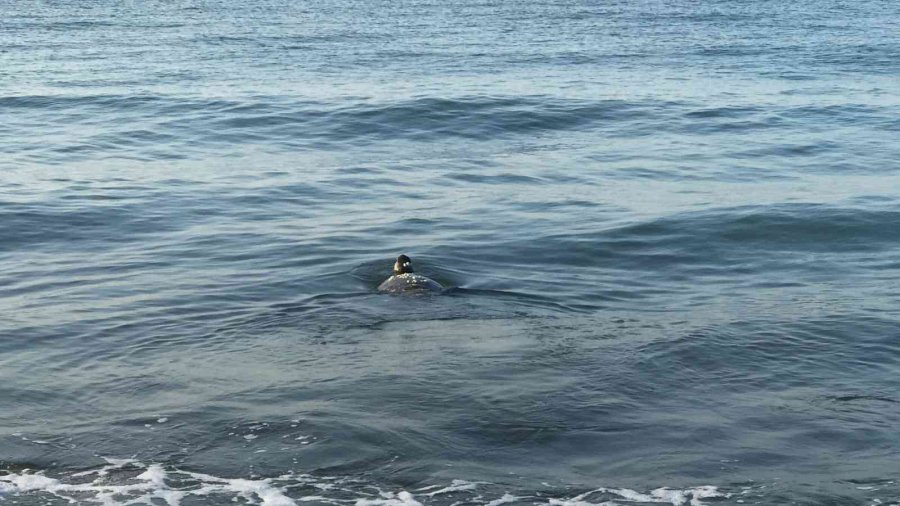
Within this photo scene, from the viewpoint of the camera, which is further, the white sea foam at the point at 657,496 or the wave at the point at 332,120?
the wave at the point at 332,120

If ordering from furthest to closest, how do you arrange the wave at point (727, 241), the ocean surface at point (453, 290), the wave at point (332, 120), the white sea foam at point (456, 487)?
the wave at point (332, 120)
the wave at point (727, 241)
the ocean surface at point (453, 290)
the white sea foam at point (456, 487)

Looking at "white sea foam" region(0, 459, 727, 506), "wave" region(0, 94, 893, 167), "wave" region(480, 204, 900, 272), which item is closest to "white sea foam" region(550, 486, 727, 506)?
"white sea foam" region(0, 459, 727, 506)

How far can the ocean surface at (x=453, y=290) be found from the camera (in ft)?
34.6

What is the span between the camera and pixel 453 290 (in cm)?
1620

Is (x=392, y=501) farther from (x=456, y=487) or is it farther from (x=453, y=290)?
(x=453, y=290)

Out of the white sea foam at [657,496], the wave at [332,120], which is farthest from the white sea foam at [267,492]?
the wave at [332,120]

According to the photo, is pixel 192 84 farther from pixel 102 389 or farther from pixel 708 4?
pixel 708 4

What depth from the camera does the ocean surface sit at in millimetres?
10547

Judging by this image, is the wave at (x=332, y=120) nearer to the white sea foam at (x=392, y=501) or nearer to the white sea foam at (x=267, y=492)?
the white sea foam at (x=267, y=492)

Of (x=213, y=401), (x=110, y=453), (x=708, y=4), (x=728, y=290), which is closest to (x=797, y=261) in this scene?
(x=728, y=290)

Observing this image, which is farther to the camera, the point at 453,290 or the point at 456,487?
the point at 453,290

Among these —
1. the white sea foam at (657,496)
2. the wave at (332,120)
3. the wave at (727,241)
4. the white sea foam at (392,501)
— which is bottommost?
the white sea foam at (657,496)

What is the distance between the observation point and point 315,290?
1648 centimetres

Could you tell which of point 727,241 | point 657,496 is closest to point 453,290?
point 727,241
